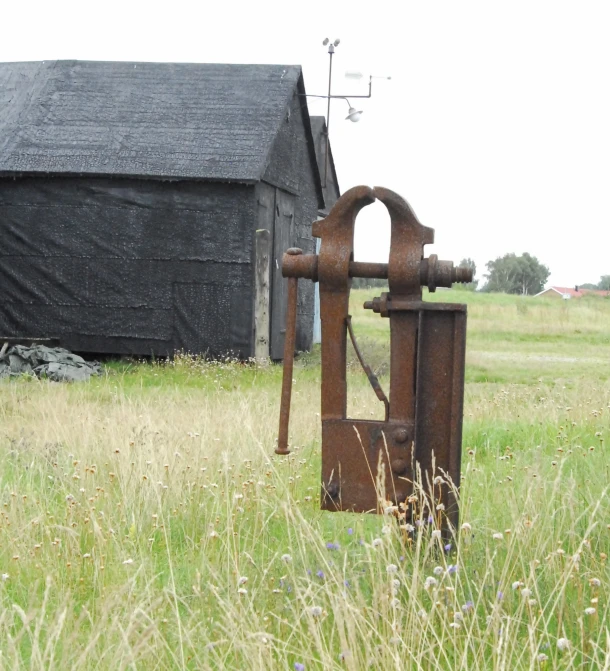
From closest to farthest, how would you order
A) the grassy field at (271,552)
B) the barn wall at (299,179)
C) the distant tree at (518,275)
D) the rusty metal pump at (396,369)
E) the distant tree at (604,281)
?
the grassy field at (271,552), the rusty metal pump at (396,369), the barn wall at (299,179), the distant tree at (518,275), the distant tree at (604,281)

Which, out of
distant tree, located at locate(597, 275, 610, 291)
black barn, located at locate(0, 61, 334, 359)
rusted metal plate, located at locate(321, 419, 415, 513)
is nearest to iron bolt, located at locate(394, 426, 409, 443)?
rusted metal plate, located at locate(321, 419, 415, 513)

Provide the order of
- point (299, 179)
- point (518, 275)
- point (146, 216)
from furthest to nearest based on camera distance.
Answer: point (518, 275) → point (299, 179) → point (146, 216)

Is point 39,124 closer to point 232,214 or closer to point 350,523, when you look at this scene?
point 232,214

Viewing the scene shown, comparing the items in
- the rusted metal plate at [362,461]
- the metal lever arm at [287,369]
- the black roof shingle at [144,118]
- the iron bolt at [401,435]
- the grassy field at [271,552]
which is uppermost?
the black roof shingle at [144,118]

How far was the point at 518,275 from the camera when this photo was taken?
343ft

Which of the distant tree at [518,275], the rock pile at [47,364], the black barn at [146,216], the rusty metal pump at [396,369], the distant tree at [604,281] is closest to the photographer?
the rusty metal pump at [396,369]

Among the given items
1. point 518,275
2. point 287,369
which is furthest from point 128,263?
point 518,275

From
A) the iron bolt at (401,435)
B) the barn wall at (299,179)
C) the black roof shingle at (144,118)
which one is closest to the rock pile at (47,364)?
the black roof shingle at (144,118)

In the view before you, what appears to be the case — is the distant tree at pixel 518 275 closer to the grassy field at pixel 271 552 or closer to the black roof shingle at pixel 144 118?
the black roof shingle at pixel 144 118

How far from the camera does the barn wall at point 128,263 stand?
1658 cm

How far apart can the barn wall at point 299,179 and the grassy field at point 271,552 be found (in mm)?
8646

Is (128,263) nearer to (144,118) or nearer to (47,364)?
(144,118)

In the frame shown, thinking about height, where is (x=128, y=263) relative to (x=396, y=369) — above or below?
above

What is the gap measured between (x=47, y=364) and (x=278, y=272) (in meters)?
5.24
